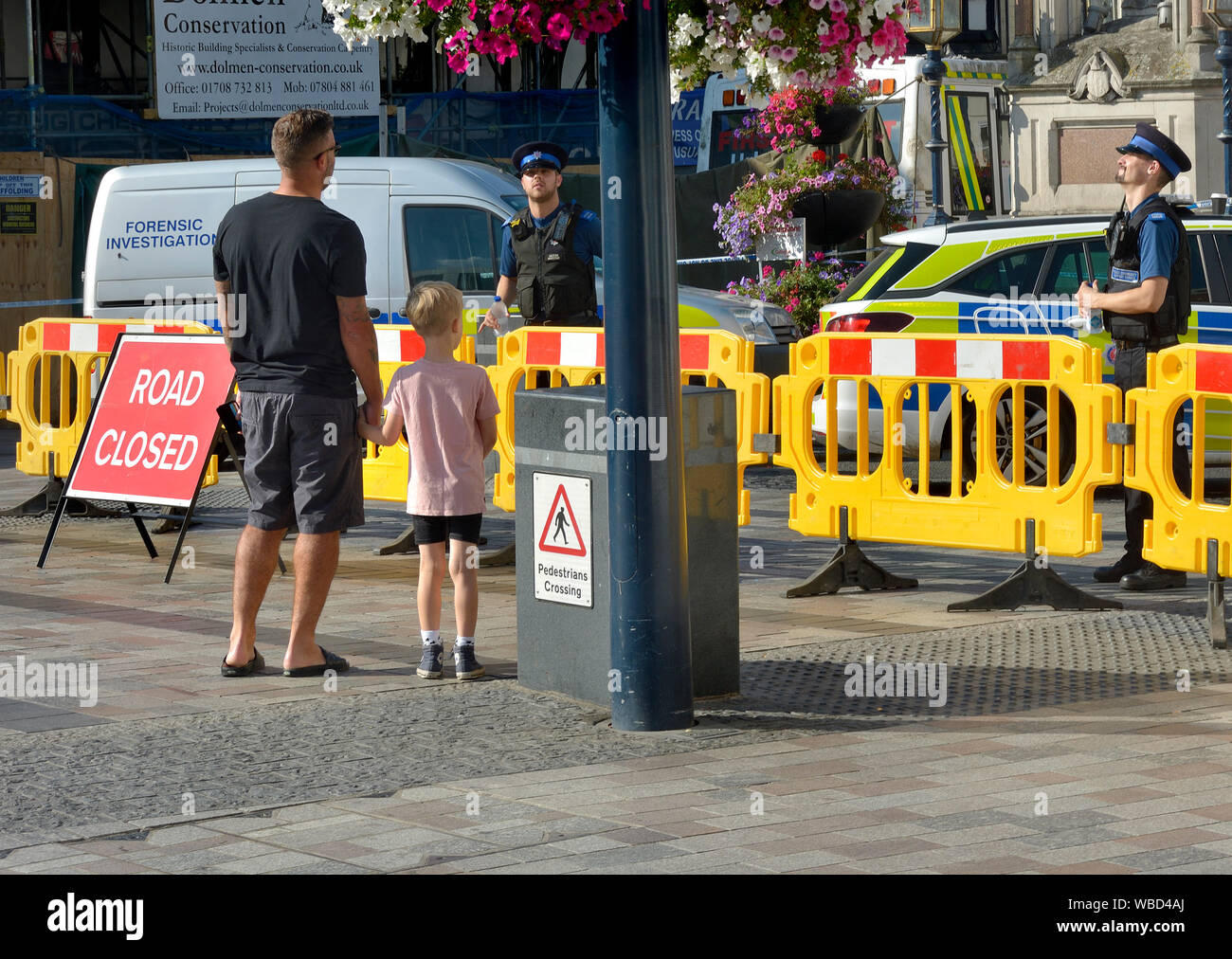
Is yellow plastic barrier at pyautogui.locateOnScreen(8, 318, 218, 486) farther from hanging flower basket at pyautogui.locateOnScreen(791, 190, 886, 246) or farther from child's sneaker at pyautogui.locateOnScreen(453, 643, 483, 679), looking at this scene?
hanging flower basket at pyautogui.locateOnScreen(791, 190, 886, 246)

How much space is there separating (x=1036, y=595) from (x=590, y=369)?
2.70 m

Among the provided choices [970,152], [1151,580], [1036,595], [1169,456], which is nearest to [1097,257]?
[1151,580]

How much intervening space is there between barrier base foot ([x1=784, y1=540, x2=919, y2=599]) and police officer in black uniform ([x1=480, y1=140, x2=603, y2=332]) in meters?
2.10

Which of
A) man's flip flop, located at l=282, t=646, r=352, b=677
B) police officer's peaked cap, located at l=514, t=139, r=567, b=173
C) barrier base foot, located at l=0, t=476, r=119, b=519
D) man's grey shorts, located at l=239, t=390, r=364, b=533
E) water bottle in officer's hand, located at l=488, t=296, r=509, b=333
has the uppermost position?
police officer's peaked cap, located at l=514, t=139, r=567, b=173

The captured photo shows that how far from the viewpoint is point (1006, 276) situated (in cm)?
1290

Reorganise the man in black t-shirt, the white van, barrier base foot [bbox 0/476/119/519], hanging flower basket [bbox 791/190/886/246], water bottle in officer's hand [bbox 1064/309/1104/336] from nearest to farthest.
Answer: the man in black t-shirt
water bottle in officer's hand [bbox 1064/309/1104/336]
barrier base foot [bbox 0/476/119/519]
the white van
hanging flower basket [bbox 791/190/886/246]

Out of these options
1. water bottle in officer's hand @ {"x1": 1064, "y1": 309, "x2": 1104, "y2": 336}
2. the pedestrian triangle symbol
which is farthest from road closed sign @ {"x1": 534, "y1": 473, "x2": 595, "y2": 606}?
water bottle in officer's hand @ {"x1": 1064, "y1": 309, "x2": 1104, "y2": 336}

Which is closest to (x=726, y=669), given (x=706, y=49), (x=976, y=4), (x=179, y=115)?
(x=706, y=49)

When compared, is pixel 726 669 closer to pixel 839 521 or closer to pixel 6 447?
pixel 839 521

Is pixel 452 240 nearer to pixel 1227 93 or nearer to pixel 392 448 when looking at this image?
pixel 392 448

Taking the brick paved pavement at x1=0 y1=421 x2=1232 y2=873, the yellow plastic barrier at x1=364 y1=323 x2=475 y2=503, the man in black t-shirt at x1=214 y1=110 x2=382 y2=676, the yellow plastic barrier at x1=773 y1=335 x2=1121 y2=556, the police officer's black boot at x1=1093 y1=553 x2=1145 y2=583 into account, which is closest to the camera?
the brick paved pavement at x1=0 y1=421 x2=1232 y2=873

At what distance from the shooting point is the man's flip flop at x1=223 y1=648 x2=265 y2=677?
7.78 m
